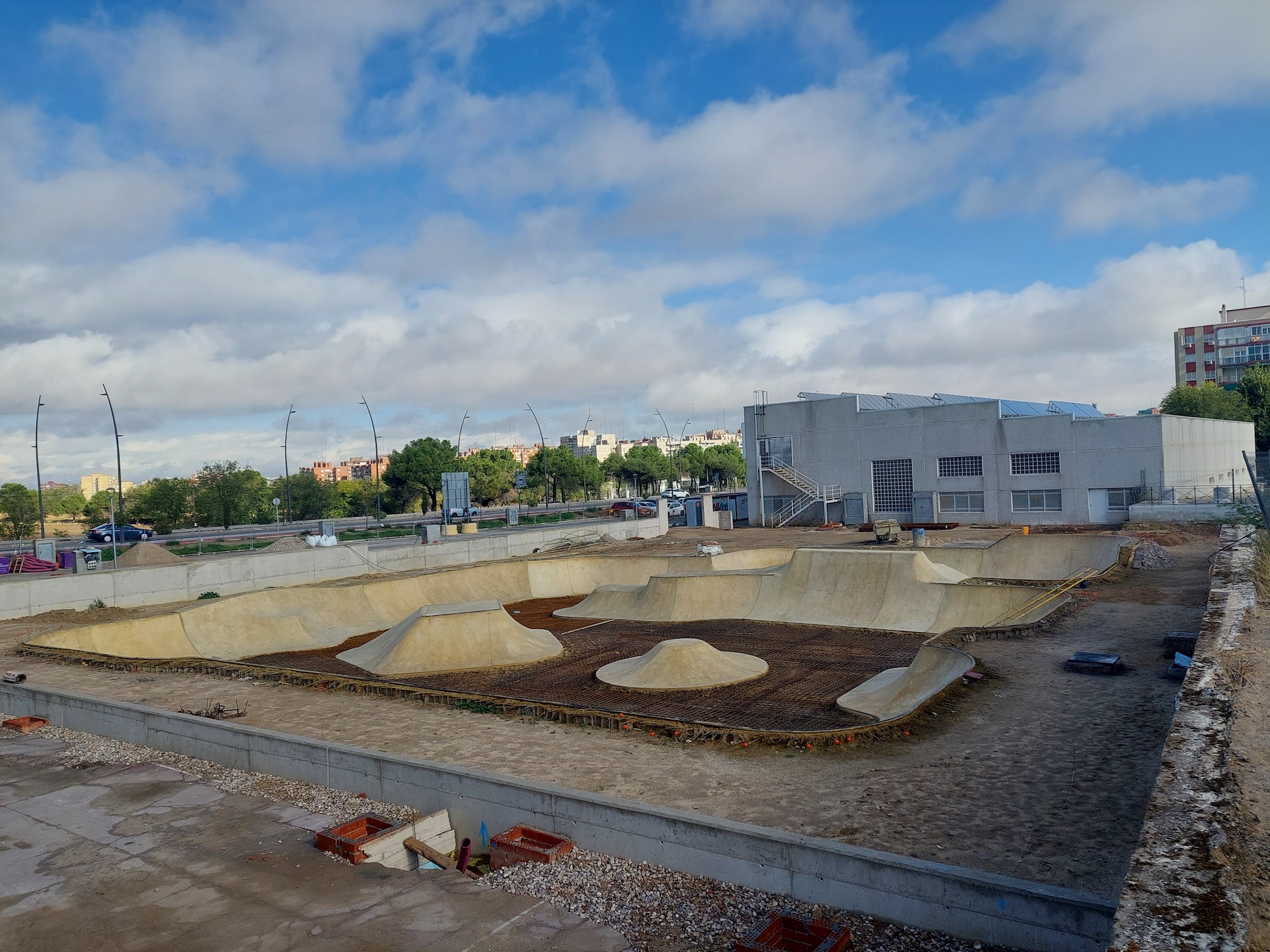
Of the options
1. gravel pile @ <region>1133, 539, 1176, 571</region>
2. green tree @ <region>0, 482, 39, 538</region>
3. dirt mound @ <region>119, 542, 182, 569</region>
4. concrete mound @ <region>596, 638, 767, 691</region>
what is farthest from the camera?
green tree @ <region>0, 482, 39, 538</region>

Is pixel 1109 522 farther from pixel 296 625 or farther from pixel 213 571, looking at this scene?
pixel 213 571

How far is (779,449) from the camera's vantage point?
55344 mm

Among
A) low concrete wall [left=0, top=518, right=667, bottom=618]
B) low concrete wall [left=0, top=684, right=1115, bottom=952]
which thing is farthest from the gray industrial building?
low concrete wall [left=0, top=684, right=1115, bottom=952]

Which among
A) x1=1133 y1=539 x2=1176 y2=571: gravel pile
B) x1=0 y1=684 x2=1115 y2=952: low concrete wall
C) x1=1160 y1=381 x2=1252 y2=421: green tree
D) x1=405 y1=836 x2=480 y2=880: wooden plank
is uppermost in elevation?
x1=1160 y1=381 x2=1252 y2=421: green tree

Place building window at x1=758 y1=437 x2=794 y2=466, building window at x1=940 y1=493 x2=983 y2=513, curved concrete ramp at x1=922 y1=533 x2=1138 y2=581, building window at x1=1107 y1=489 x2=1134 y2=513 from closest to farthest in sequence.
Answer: curved concrete ramp at x1=922 y1=533 x2=1138 y2=581
building window at x1=1107 y1=489 x2=1134 y2=513
building window at x1=940 y1=493 x2=983 y2=513
building window at x1=758 y1=437 x2=794 y2=466

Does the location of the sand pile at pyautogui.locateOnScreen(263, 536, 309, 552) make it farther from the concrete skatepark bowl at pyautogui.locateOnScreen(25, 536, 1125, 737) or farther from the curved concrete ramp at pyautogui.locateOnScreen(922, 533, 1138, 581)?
the curved concrete ramp at pyautogui.locateOnScreen(922, 533, 1138, 581)

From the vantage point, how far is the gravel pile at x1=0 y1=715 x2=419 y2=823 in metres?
10.7

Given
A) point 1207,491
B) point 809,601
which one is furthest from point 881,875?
point 1207,491

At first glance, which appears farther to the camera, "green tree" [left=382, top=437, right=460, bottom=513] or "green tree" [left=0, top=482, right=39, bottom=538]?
"green tree" [left=382, top=437, right=460, bottom=513]

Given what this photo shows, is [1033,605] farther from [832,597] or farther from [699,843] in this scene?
[699,843]

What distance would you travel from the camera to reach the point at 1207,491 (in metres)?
45.0

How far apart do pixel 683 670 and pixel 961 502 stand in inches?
1398

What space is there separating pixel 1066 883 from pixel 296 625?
2329cm

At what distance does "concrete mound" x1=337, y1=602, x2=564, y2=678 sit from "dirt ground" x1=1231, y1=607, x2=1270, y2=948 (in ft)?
49.0
